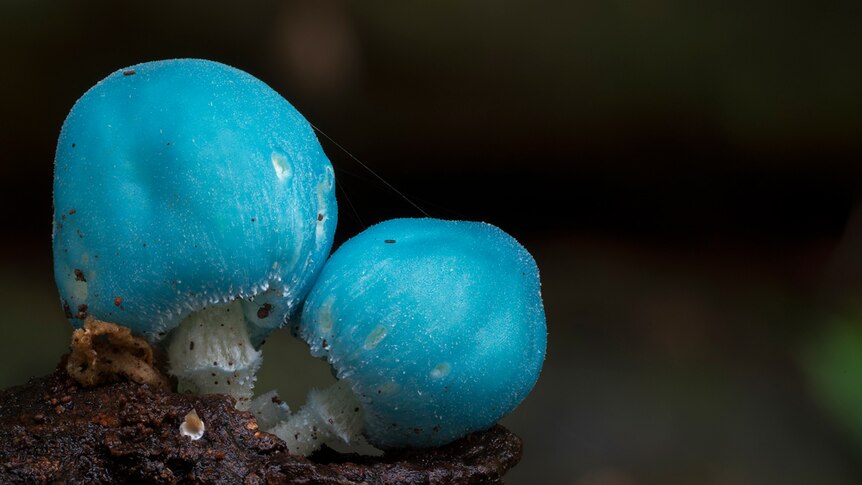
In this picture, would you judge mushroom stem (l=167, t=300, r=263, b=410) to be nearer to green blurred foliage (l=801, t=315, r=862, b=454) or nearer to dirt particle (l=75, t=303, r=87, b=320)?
dirt particle (l=75, t=303, r=87, b=320)

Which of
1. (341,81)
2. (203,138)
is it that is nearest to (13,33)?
(341,81)

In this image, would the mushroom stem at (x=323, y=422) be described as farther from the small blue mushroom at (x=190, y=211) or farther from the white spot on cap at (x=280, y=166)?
the white spot on cap at (x=280, y=166)

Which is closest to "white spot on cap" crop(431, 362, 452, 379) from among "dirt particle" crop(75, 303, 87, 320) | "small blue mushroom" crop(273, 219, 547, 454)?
"small blue mushroom" crop(273, 219, 547, 454)

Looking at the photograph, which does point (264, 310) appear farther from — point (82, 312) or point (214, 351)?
point (82, 312)

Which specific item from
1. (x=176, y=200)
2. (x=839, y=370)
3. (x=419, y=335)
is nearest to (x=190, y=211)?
(x=176, y=200)

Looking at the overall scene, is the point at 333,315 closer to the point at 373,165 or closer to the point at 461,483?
the point at 461,483

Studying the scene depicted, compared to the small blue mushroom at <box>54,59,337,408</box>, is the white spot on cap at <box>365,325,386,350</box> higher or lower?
lower

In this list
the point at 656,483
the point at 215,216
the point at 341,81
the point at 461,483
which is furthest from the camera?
the point at 341,81
